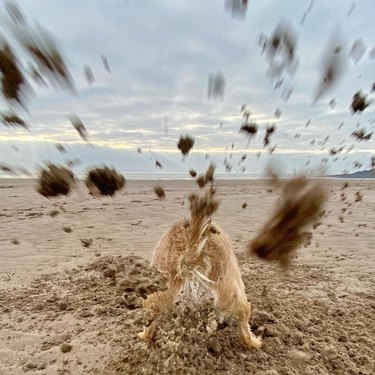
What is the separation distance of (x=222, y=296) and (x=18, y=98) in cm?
257

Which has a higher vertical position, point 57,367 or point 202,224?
point 202,224

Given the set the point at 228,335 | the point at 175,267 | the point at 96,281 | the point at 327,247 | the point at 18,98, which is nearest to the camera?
the point at 18,98

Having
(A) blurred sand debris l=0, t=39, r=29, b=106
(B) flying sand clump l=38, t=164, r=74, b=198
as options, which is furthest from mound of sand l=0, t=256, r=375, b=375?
(A) blurred sand debris l=0, t=39, r=29, b=106

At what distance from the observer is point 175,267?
3293 millimetres

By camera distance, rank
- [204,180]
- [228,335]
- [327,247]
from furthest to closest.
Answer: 1. [327,247]
2. [204,180]
3. [228,335]

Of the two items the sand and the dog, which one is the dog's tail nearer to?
the dog

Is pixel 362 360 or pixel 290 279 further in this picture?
pixel 290 279

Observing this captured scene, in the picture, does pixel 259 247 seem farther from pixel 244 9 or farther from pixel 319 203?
pixel 244 9

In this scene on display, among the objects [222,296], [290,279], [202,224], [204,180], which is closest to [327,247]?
[290,279]

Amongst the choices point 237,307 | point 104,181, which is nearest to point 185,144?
point 104,181

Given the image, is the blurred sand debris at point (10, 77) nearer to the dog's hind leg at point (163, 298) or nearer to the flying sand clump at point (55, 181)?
the flying sand clump at point (55, 181)

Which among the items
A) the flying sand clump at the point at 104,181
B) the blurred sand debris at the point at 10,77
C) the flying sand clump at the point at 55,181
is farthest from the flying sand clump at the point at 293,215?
the blurred sand debris at the point at 10,77

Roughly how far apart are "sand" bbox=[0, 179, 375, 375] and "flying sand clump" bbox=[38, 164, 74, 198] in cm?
16

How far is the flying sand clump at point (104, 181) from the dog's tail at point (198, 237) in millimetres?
901
